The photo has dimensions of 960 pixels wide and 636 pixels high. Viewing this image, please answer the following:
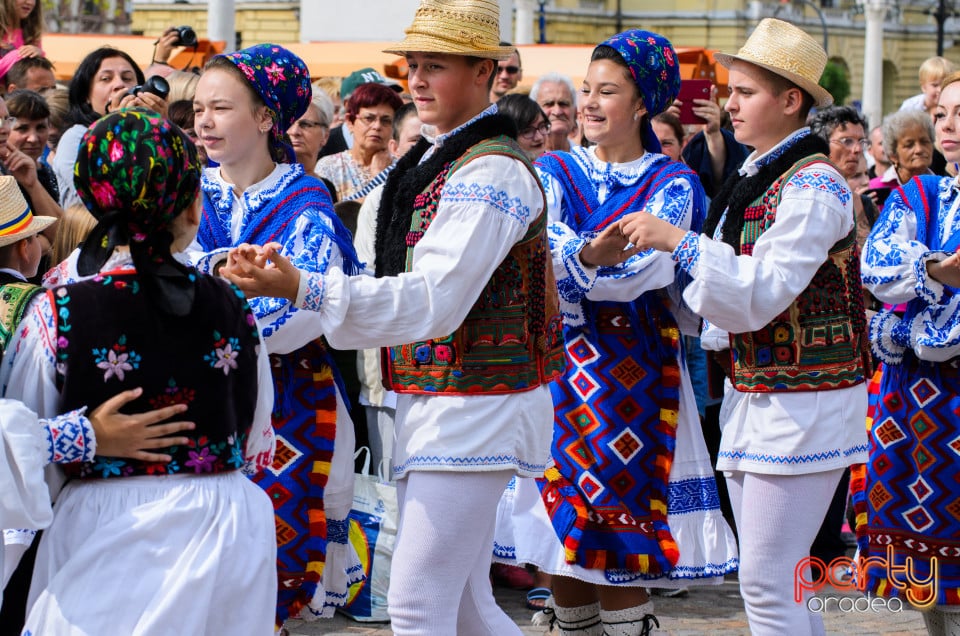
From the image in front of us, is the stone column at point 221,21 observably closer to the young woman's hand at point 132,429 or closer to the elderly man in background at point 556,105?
the elderly man in background at point 556,105

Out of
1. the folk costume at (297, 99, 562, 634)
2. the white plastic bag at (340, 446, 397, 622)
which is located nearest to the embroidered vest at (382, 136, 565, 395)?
the folk costume at (297, 99, 562, 634)

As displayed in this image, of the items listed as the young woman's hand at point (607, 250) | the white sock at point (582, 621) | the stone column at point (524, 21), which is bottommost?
the white sock at point (582, 621)

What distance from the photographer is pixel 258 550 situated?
3061mm

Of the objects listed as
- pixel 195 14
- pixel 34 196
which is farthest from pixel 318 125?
pixel 195 14

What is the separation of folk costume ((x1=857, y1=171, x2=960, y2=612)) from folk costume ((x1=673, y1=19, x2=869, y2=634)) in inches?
23.0

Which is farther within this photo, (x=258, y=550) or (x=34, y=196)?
(x=34, y=196)

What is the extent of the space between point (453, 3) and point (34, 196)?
8.43 ft

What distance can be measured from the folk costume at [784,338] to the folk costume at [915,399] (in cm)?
58

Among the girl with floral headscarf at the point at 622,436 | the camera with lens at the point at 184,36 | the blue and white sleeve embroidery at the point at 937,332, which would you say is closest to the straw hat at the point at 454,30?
the girl with floral headscarf at the point at 622,436

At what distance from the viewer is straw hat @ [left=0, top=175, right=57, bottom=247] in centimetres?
359

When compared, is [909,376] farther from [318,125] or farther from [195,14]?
[195,14]

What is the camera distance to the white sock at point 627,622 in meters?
4.74

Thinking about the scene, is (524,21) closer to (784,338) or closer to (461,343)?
(784,338)

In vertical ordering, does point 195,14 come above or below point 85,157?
above
